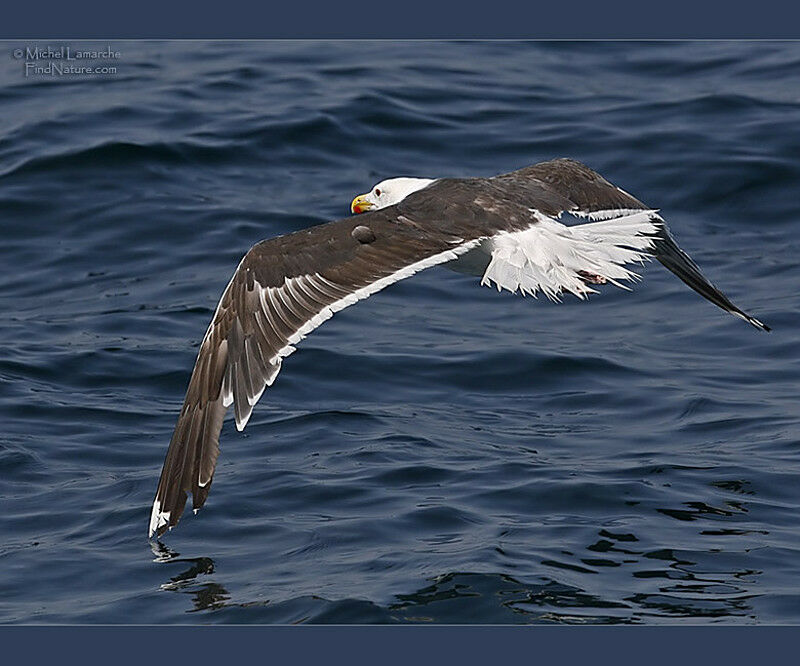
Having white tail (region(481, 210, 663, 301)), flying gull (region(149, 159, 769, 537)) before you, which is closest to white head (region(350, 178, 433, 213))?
flying gull (region(149, 159, 769, 537))

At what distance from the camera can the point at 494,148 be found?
12.5m

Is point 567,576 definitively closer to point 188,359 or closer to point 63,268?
point 188,359

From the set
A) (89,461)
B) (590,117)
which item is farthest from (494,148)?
(89,461)

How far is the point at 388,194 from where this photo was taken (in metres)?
8.55

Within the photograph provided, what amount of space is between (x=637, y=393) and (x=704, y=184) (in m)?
3.87

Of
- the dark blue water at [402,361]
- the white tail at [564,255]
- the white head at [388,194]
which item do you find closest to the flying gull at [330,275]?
the white tail at [564,255]

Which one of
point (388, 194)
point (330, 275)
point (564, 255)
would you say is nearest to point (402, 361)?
point (388, 194)

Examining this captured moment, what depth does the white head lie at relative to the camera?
838 centimetres

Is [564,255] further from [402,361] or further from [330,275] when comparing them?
[402,361]

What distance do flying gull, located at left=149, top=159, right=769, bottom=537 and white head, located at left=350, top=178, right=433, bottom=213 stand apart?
129cm

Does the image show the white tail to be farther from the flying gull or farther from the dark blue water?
the dark blue water

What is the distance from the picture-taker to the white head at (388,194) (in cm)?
838

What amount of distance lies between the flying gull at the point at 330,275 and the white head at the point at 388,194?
4.25ft

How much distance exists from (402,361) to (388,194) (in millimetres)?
1143
